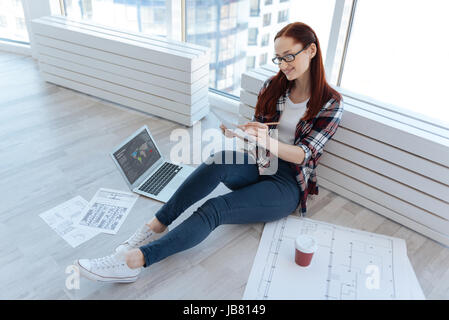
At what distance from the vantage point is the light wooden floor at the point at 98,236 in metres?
1.72

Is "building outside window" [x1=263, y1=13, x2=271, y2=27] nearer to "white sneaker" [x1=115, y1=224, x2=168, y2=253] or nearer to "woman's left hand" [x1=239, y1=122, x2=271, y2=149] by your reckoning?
"woman's left hand" [x1=239, y1=122, x2=271, y2=149]

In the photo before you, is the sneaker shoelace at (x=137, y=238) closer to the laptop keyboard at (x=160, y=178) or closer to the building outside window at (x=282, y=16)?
the laptop keyboard at (x=160, y=178)

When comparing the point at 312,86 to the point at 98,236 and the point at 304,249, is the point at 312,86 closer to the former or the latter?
the point at 304,249

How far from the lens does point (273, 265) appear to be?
182 centimetres

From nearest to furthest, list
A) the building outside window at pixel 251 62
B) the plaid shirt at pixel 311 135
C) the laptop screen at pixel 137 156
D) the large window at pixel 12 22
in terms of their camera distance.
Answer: the plaid shirt at pixel 311 135 < the laptop screen at pixel 137 156 < the building outside window at pixel 251 62 < the large window at pixel 12 22

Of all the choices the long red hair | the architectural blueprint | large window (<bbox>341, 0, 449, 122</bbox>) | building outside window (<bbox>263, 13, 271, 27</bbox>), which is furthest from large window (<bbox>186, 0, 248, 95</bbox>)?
the architectural blueprint

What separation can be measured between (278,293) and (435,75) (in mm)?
1522

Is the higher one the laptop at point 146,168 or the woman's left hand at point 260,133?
the woman's left hand at point 260,133

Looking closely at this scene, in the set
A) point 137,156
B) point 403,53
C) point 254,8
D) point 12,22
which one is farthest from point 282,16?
point 12,22

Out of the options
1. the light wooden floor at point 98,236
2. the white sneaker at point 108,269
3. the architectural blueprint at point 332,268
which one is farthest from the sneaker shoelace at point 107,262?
the architectural blueprint at point 332,268

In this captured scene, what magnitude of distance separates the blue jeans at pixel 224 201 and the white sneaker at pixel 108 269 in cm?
9

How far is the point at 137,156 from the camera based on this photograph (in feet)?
7.44

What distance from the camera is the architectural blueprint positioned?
1.70m

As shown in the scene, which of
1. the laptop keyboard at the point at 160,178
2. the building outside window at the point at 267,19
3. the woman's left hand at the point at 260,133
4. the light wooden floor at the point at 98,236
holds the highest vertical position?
the building outside window at the point at 267,19
